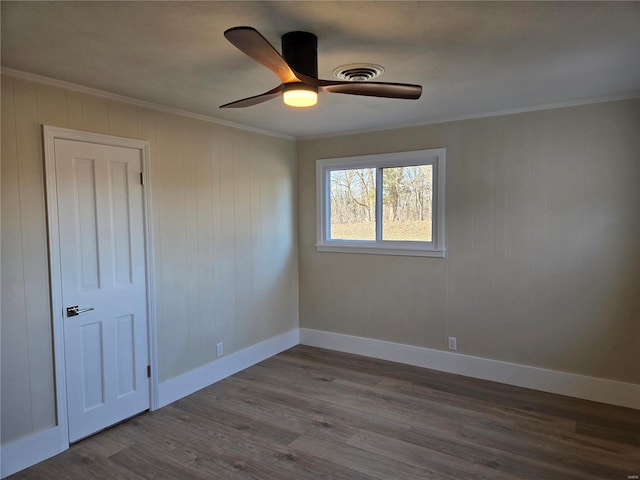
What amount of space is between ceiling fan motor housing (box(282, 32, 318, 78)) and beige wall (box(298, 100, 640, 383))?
2234 mm

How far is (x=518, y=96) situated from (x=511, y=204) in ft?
3.06

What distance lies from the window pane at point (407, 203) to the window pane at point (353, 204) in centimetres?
15

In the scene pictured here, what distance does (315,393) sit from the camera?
11.7 feet

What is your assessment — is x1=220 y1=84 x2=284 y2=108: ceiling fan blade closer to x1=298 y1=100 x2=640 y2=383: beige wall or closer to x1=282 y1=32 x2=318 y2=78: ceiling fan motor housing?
x1=282 y1=32 x2=318 y2=78: ceiling fan motor housing

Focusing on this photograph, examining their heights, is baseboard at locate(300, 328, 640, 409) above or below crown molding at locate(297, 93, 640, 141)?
below

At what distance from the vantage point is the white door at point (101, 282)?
2727mm

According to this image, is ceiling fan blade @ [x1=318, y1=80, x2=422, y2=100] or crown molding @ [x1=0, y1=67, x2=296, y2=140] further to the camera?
crown molding @ [x1=0, y1=67, x2=296, y2=140]

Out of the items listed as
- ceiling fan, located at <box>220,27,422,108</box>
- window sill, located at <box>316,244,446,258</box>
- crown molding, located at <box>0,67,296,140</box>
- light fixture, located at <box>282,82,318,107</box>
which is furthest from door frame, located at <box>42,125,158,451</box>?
window sill, located at <box>316,244,446,258</box>

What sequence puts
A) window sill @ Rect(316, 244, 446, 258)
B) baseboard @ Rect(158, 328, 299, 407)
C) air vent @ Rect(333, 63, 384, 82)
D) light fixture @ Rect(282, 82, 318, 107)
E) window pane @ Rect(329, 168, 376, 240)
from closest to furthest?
light fixture @ Rect(282, 82, 318, 107) → air vent @ Rect(333, 63, 384, 82) → baseboard @ Rect(158, 328, 299, 407) → window sill @ Rect(316, 244, 446, 258) → window pane @ Rect(329, 168, 376, 240)

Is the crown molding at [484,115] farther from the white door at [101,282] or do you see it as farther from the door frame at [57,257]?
the door frame at [57,257]

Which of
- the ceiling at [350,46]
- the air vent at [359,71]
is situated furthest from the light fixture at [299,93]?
the air vent at [359,71]

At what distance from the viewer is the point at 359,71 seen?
2.47 meters

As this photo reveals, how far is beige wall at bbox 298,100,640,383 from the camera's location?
10.6 feet

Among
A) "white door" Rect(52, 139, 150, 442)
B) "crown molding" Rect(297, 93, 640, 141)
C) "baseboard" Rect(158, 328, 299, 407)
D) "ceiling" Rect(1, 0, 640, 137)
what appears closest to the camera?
"ceiling" Rect(1, 0, 640, 137)
